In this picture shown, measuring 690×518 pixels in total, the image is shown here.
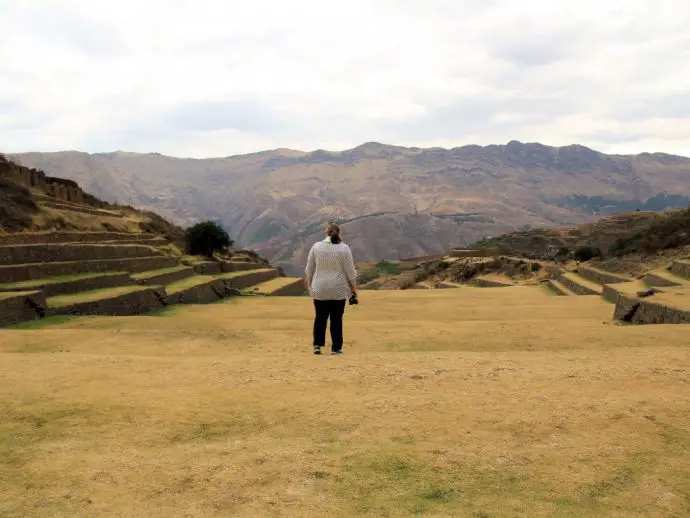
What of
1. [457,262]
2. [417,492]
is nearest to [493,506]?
[417,492]

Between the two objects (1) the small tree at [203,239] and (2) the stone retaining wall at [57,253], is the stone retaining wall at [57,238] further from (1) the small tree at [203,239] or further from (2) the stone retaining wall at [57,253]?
(1) the small tree at [203,239]

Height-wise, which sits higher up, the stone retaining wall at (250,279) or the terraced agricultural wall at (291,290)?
the stone retaining wall at (250,279)

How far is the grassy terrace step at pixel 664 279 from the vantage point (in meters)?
20.9

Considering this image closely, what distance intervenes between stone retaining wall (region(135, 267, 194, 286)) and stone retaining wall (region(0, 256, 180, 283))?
1208mm

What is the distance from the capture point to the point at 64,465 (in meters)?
4.03

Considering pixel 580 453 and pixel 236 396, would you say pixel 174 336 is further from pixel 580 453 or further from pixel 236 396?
pixel 580 453

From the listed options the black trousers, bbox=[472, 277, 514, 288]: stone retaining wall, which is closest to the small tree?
bbox=[472, 277, 514, 288]: stone retaining wall

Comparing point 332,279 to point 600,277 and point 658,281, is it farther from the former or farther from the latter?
point 600,277

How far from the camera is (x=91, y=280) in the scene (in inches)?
798

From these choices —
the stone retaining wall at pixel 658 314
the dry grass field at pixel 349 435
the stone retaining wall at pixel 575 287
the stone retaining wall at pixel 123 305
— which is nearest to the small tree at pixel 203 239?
the stone retaining wall at pixel 123 305

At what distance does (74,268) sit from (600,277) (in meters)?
24.3

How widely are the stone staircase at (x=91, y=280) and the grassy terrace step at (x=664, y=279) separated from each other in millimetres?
18141

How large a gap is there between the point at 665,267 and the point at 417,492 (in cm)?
2642

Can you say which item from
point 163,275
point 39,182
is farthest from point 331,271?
point 39,182
